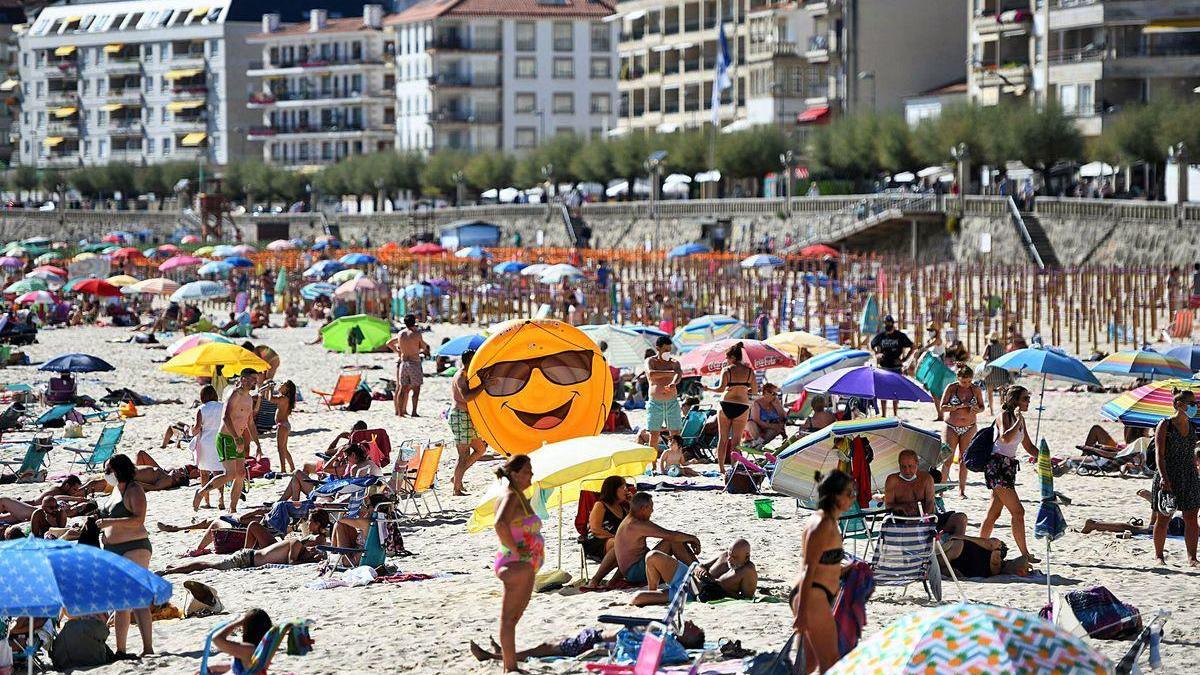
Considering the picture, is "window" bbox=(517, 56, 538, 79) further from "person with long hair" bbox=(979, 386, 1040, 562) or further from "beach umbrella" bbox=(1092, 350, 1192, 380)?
"person with long hair" bbox=(979, 386, 1040, 562)

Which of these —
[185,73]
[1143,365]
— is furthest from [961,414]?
[185,73]

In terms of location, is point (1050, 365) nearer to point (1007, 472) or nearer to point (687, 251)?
point (1007, 472)

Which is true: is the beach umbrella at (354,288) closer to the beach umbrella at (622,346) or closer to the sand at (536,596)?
the beach umbrella at (622,346)

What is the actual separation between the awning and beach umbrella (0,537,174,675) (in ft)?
180

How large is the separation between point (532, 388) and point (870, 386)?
2.72m

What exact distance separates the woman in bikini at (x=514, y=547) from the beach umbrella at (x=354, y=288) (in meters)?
28.6

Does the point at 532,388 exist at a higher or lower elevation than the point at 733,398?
higher

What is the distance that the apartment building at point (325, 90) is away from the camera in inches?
3625

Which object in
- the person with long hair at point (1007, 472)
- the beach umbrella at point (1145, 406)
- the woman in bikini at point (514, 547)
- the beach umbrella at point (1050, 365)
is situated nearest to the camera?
the woman in bikini at point (514, 547)

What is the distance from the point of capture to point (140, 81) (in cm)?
10206

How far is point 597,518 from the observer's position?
470 inches

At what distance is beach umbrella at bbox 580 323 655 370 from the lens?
2073cm

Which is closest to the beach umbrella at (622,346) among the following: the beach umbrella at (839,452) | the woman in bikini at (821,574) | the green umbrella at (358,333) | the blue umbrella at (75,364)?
the green umbrella at (358,333)

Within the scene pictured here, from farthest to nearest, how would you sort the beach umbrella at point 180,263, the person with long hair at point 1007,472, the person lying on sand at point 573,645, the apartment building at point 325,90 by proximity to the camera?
the apartment building at point 325,90 → the beach umbrella at point 180,263 → the person with long hair at point 1007,472 → the person lying on sand at point 573,645
